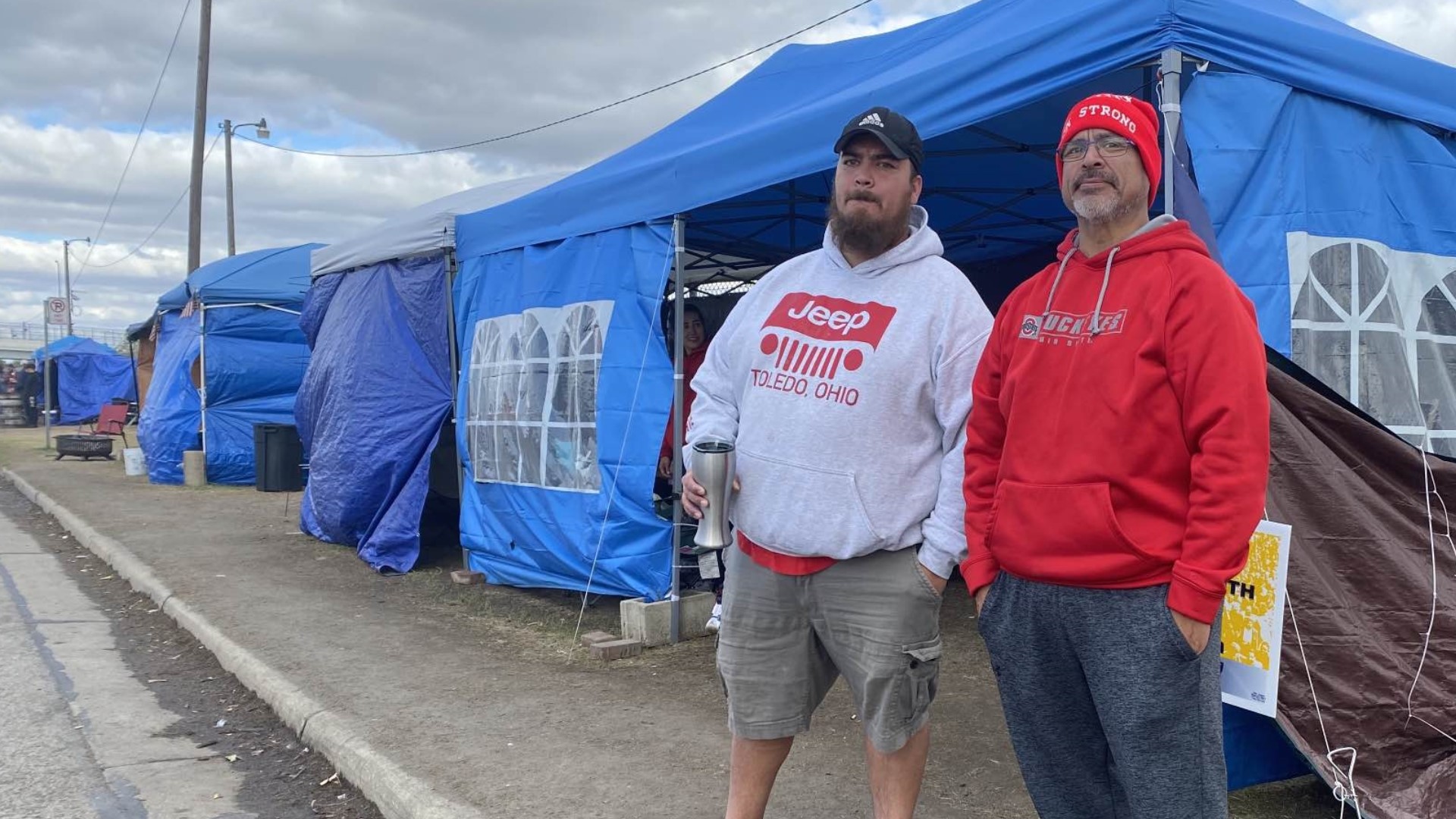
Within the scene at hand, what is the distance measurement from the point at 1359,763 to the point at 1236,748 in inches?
12.9

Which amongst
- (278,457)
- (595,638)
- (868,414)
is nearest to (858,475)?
(868,414)

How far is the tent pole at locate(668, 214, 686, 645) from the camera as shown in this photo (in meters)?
5.89

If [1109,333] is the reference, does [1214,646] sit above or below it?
below

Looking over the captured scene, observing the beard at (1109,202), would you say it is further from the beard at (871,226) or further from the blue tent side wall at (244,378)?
the blue tent side wall at (244,378)

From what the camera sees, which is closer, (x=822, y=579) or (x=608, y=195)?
(x=822, y=579)

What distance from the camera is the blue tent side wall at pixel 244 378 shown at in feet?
48.9

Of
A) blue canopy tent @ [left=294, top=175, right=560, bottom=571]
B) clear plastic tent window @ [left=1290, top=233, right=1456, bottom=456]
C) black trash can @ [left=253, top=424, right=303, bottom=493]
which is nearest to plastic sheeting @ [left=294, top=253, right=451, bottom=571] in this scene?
blue canopy tent @ [left=294, top=175, right=560, bottom=571]

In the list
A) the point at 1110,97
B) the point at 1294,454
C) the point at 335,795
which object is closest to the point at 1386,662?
the point at 1294,454

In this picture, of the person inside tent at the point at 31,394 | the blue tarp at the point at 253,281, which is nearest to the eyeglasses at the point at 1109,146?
the blue tarp at the point at 253,281

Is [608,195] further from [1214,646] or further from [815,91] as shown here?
[1214,646]

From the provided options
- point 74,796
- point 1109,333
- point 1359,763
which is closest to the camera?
point 1109,333

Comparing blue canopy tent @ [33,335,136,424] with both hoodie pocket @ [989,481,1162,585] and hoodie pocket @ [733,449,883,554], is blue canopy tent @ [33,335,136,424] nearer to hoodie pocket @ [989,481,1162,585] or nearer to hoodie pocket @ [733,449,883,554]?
hoodie pocket @ [733,449,883,554]

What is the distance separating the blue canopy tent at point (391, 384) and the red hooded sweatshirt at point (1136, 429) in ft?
20.6

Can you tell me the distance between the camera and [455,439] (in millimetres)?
8477
